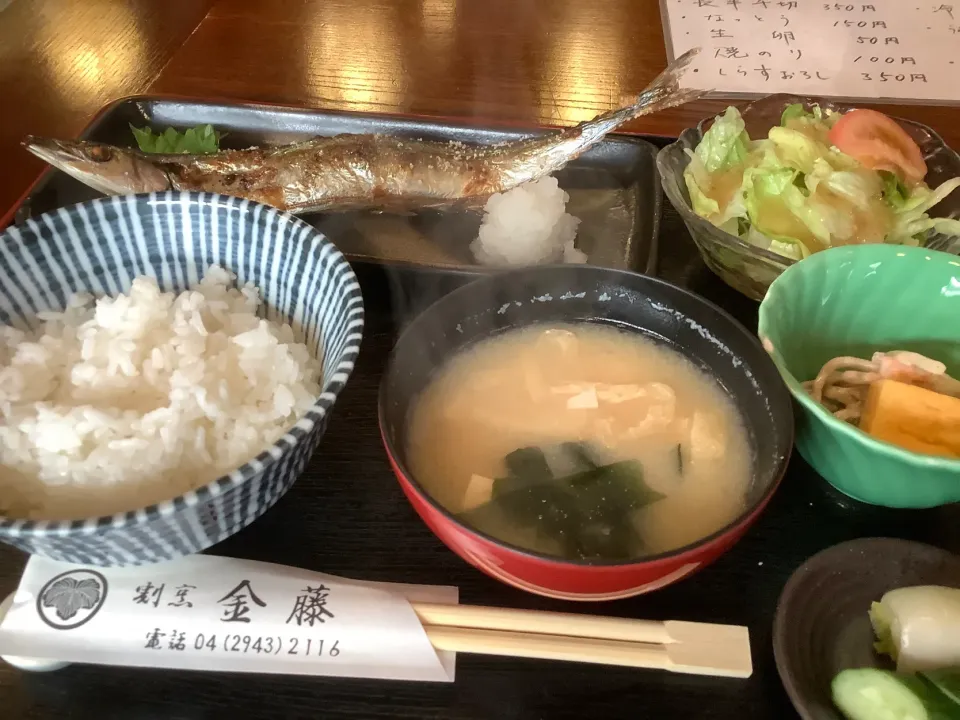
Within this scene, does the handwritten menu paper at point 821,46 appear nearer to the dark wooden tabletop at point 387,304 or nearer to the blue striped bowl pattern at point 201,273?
the dark wooden tabletop at point 387,304

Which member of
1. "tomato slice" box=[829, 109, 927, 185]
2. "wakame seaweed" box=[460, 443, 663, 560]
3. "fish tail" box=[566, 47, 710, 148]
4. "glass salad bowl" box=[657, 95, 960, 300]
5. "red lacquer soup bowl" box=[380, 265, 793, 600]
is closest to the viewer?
"red lacquer soup bowl" box=[380, 265, 793, 600]

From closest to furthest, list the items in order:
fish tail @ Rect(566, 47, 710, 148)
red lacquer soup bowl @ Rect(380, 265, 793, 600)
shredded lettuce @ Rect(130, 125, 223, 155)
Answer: red lacquer soup bowl @ Rect(380, 265, 793, 600) < fish tail @ Rect(566, 47, 710, 148) < shredded lettuce @ Rect(130, 125, 223, 155)

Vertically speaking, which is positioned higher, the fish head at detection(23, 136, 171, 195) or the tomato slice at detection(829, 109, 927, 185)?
the tomato slice at detection(829, 109, 927, 185)

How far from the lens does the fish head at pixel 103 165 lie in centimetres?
155

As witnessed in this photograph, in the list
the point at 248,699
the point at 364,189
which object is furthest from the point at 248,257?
the point at 248,699

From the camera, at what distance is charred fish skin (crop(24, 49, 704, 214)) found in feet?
5.30

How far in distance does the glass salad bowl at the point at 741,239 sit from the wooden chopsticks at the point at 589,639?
26.7 inches

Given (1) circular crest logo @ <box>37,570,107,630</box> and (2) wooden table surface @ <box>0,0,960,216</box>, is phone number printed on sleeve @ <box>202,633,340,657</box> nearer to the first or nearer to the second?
(1) circular crest logo @ <box>37,570,107,630</box>

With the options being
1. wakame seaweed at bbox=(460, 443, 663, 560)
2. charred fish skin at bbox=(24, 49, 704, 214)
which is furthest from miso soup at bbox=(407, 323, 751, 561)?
charred fish skin at bbox=(24, 49, 704, 214)


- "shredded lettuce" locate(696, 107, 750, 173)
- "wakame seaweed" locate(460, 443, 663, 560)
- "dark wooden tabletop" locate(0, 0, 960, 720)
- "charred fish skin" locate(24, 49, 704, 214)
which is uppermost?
"shredded lettuce" locate(696, 107, 750, 173)

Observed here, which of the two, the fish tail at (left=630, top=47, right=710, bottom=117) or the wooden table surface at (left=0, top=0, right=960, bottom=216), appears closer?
the fish tail at (left=630, top=47, right=710, bottom=117)

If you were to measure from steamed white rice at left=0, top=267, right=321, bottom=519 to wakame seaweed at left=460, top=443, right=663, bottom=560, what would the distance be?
324 mm

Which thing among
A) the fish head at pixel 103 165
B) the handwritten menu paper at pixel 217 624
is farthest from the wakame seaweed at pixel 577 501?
the fish head at pixel 103 165

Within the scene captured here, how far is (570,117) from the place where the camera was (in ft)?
6.95
